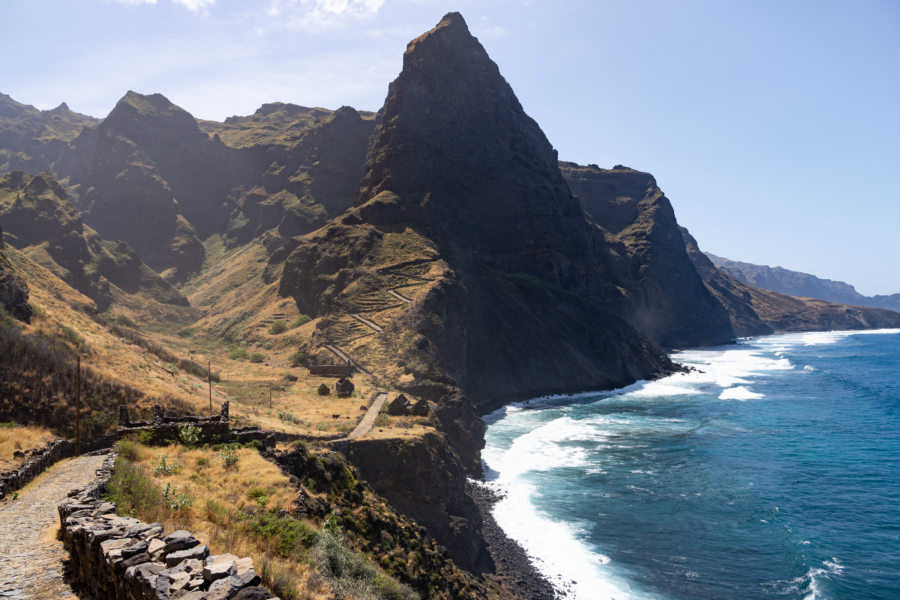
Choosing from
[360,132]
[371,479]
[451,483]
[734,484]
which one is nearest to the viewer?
[371,479]

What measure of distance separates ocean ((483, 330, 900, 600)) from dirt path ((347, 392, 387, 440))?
44.4 ft

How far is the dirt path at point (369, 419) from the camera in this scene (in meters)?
38.8

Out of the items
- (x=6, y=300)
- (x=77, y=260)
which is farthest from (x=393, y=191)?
(x=6, y=300)

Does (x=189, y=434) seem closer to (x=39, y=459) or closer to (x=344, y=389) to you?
(x=39, y=459)

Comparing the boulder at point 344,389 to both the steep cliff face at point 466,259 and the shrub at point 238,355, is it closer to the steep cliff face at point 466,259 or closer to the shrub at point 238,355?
the steep cliff face at point 466,259

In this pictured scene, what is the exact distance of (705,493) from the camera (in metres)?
48.2

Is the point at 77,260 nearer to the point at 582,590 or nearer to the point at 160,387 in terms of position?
the point at 160,387

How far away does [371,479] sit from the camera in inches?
1394

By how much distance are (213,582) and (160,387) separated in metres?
30.5

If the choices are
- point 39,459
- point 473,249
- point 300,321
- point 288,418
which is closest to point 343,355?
point 300,321

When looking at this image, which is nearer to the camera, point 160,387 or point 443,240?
point 160,387

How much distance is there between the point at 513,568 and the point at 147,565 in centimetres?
3272

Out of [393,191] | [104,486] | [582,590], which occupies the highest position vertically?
[393,191]

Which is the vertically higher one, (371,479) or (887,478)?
(371,479)
